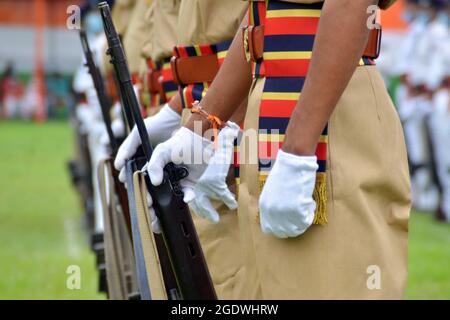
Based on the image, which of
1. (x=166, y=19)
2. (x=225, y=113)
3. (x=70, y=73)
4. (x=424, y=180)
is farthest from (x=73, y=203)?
(x=70, y=73)

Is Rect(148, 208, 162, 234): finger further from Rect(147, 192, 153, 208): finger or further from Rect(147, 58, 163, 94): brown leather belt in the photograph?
Rect(147, 58, 163, 94): brown leather belt

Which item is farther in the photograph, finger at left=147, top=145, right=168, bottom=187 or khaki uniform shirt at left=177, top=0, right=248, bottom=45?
khaki uniform shirt at left=177, top=0, right=248, bottom=45

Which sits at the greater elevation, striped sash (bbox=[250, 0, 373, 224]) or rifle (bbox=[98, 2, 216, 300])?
striped sash (bbox=[250, 0, 373, 224])

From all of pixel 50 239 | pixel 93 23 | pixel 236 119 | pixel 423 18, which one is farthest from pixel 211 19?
pixel 423 18

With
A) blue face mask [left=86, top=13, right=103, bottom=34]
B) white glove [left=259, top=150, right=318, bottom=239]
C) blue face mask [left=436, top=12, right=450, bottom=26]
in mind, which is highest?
blue face mask [left=436, top=12, right=450, bottom=26]

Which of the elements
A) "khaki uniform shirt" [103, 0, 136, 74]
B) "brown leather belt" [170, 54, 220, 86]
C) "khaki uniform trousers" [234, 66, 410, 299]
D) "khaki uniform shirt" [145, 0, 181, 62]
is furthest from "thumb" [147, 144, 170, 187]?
"khaki uniform shirt" [103, 0, 136, 74]

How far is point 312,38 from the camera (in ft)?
9.17

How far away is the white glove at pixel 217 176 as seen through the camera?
10.1ft

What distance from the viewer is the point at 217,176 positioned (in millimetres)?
3078

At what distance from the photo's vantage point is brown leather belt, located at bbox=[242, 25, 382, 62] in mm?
2842

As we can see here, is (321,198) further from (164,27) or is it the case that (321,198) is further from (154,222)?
(164,27)

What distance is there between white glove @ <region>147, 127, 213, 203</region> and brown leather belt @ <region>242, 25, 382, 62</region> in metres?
0.29

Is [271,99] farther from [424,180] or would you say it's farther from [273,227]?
[424,180]

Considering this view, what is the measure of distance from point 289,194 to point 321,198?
139 millimetres
